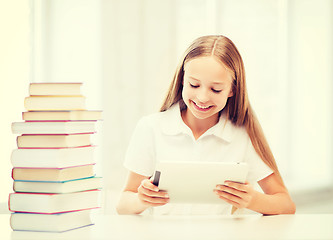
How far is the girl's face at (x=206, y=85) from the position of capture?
1.78 meters

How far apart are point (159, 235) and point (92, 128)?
14.7 inches

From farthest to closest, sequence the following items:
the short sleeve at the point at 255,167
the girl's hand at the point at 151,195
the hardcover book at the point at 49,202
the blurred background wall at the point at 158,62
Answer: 1. the blurred background wall at the point at 158,62
2. the short sleeve at the point at 255,167
3. the girl's hand at the point at 151,195
4. the hardcover book at the point at 49,202

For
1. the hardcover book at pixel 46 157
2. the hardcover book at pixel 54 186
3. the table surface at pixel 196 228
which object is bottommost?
→ the table surface at pixel 196 228

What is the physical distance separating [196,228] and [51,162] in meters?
0.46

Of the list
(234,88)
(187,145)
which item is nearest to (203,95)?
(234,88)

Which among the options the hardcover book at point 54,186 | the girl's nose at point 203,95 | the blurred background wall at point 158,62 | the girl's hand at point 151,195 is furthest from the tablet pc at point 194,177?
the blurred background wall at point 158,62

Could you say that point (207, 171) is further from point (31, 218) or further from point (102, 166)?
point (102, 166)

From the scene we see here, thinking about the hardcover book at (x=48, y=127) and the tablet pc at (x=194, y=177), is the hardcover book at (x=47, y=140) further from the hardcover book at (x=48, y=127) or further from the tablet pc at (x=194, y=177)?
the tablet pc at (x=194, y=177)

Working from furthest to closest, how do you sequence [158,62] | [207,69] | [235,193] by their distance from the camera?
[158,62] < [207,69] < [235,193]

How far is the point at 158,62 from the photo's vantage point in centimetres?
297

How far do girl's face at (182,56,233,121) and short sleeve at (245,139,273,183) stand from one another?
0.28 meters

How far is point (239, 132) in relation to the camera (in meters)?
2.04

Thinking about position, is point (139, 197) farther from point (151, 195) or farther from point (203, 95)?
point (203, 95)

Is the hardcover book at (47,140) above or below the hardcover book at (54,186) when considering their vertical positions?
above
